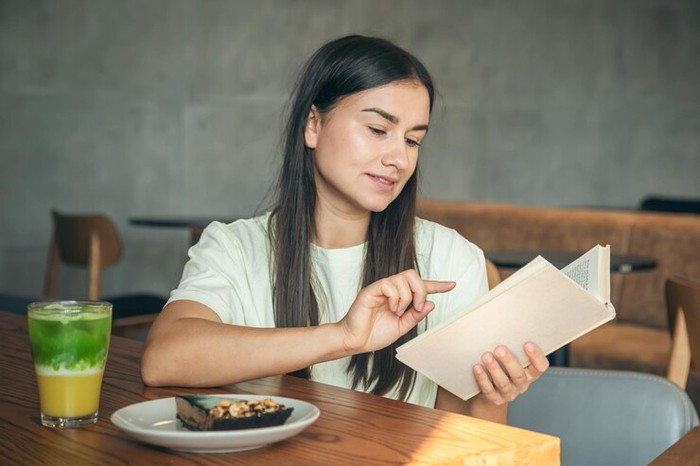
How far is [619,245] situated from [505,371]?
3271 mm

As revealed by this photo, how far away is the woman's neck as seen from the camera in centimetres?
169

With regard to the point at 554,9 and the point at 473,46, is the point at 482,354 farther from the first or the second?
the point at 554,9

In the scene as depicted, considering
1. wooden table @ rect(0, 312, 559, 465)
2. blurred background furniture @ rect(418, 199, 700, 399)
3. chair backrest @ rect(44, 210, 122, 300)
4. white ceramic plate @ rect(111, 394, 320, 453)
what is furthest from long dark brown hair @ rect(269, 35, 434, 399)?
chair backrest @ rect(44, 210, 122, 300)

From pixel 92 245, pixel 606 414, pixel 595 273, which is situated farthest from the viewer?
pixel 92 245

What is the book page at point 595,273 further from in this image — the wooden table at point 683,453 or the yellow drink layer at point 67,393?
the yellow drink layer at point 67,393

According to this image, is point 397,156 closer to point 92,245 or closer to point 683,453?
point 683,453

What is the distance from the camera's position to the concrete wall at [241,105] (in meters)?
5.18

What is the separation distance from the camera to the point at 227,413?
94cm

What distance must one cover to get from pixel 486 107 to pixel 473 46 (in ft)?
1.42

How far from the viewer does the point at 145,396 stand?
1176mm

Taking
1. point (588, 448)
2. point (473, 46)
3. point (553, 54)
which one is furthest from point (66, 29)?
point (588, 448)

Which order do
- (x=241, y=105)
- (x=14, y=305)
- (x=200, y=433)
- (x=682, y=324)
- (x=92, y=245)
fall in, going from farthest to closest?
(x=241, y=105)
(x=92, y=245)
(x=682, y=324)
(x=14, y=305)
(x=200, y=433)

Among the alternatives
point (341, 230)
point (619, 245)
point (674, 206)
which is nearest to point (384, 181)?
point (341, 230)

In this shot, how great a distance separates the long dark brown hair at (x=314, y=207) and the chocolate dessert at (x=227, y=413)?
0.60m
